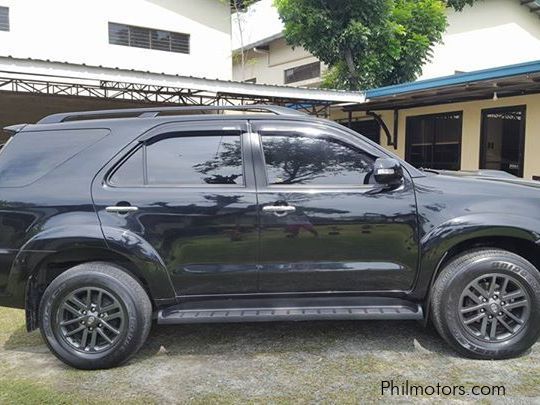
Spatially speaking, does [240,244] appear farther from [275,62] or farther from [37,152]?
[275,62]

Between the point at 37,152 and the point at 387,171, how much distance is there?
2.66 meters

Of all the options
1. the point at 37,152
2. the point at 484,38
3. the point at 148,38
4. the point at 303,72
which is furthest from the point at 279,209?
the point at 484,38

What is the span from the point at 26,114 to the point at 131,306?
1479cm

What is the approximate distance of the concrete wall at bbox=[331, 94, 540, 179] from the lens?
31.4ft

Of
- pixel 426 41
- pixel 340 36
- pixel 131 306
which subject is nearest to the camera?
pixel 131 306

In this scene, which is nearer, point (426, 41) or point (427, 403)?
point (427, 403)

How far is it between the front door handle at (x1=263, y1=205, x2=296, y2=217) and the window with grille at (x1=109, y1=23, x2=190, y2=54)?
1450 cm

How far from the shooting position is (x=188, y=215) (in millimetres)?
3633

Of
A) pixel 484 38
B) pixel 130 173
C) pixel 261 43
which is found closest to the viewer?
pixel 130 173

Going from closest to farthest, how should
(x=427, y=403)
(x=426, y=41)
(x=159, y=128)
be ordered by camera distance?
(x=427, y=403), (x=159, y=128), (x=426, y=41)

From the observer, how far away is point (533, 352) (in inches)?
151

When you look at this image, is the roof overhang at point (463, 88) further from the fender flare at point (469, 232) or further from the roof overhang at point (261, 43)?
the roof overhang at point (261, 43)

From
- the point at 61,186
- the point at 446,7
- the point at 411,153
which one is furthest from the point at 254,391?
the point at 446,7

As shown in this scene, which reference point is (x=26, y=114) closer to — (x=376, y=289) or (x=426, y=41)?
(x=426, y=41)
